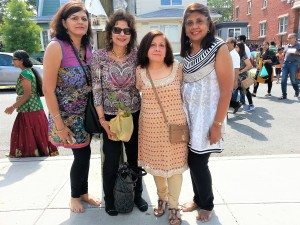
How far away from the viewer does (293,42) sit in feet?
30.7

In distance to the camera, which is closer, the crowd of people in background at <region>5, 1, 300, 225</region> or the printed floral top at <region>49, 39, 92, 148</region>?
the crowd of people in background at <region>5, 1, 300, 225</region>

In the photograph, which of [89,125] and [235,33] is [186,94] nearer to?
[89,125]

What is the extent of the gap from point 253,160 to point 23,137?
11.1 ft

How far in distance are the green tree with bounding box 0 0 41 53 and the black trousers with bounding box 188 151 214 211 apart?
59.5 feet

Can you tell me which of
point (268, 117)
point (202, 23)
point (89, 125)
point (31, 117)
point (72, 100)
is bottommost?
point (268, 117)

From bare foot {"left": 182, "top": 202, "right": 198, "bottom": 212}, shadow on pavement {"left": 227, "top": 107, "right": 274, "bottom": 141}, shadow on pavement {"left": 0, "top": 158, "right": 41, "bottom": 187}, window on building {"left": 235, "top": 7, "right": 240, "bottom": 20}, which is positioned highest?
window on building {"left": 235, "top": 7, "right": 240, "bottom": 20}

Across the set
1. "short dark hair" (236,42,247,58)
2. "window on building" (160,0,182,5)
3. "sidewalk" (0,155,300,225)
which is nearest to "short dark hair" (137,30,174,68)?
"sidewalk" (0,155,300,225)

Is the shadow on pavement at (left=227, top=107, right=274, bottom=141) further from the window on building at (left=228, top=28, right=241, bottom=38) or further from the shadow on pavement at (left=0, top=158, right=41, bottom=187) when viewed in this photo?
the window on building at (left=228, top=28, right=241, bottom=38)

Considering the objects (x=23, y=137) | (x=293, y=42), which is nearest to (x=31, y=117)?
(x=23, y=137)

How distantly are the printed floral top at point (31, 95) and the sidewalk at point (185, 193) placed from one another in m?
0.77

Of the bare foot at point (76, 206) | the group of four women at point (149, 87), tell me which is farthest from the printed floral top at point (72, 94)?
the bare foot at point (76, 206)

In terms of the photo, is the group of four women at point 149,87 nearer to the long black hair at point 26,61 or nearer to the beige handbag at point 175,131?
the beige handbag at point 175,131

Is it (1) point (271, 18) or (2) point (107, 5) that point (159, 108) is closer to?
(2) point (107, 5)

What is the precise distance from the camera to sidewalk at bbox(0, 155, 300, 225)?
9.99ft
